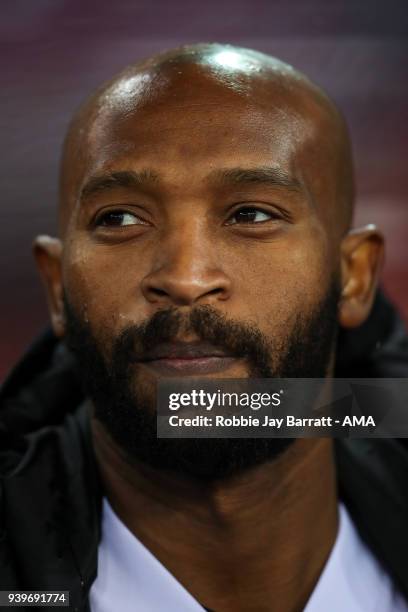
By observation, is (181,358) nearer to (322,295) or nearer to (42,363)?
(322,295)

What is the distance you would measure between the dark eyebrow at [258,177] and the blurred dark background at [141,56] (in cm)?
62

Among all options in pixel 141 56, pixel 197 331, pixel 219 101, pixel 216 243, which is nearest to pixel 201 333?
pixel 197 331

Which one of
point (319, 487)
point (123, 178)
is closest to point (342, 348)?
point (319, 487)

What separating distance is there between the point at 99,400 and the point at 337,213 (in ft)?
1.54

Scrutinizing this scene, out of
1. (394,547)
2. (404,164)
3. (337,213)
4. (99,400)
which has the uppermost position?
(404,164)

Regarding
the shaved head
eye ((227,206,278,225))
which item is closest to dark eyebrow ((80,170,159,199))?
the shaved head

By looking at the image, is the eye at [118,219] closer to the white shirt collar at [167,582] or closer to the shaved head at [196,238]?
the shaved head at [196,238]

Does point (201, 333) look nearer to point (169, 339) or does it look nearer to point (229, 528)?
point (169, 339)

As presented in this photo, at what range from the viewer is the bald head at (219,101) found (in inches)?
47.4

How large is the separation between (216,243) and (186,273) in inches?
3.1

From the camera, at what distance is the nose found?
1.07m

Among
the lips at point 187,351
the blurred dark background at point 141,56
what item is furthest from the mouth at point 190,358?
the blurred dark background at point 141,56

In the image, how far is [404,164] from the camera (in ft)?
6.07

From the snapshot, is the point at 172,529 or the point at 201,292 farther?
the point at 172,529
